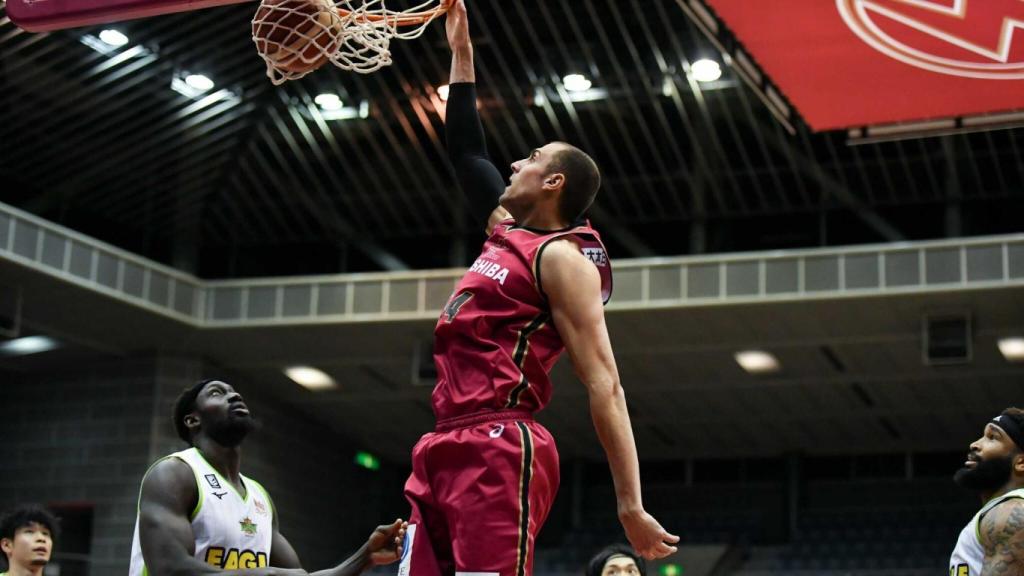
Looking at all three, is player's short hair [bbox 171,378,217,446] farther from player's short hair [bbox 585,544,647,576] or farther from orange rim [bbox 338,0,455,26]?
player's short hair [bbox 585,544,647,576]

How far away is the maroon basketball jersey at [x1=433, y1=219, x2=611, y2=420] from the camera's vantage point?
180 inches

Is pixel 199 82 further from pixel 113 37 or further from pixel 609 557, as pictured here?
pixel 609 557

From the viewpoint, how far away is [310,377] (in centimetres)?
2683

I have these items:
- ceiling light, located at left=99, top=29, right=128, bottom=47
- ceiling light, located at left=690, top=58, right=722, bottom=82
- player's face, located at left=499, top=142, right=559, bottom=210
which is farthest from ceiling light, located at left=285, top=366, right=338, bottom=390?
player's face, located at left=499, top=142, right=559, bottom=210

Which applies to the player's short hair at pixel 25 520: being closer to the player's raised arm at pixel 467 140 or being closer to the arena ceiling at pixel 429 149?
the player's raised arm at pixel 467 140

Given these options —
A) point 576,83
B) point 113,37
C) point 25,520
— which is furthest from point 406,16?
point 576,83

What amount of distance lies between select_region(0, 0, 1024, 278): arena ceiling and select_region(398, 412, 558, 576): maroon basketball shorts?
16361 millimetres

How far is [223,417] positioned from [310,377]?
20.3m

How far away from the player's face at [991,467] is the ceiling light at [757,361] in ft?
56.5

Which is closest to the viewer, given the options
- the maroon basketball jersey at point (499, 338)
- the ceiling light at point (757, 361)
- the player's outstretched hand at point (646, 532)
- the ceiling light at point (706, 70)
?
the player's outstretched hand at point (646, 532)

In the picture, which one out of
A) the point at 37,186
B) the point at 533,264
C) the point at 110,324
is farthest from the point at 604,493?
the point at 533,264

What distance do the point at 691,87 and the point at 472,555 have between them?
57.8 ft

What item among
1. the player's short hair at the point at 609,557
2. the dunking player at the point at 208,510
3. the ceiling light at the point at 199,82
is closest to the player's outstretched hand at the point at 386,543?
the dunking player at the point at 208,510

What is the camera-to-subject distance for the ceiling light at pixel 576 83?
70.6 feet
